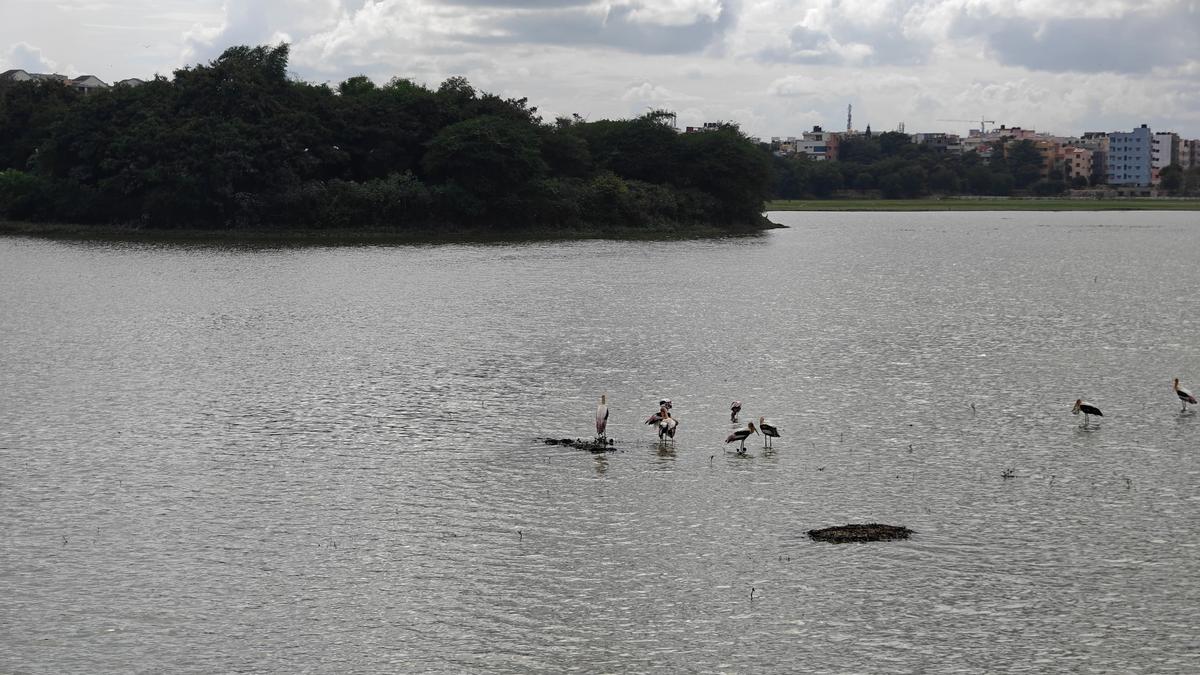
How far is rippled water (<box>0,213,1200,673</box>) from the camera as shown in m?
14.0

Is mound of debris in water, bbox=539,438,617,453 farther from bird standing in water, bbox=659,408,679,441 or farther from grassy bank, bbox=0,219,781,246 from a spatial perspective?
grassy bank, bbox=0,219,781,246

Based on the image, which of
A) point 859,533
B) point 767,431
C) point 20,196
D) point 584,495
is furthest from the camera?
point 20,196

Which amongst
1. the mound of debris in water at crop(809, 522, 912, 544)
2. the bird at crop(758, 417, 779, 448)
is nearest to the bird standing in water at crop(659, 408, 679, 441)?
the bird at crop(758, 417, 779, 448)

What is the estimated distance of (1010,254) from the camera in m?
86.6

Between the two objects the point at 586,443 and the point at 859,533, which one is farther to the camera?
the point at 586,443

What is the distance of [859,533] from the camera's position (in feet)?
57.3

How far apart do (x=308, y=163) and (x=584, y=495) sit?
265 ft

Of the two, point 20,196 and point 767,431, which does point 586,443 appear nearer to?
point 767,431

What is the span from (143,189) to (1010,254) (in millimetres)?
62446

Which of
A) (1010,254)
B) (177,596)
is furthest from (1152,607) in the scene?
(1010,254)

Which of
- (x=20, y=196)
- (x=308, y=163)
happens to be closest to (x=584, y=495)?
(x=308, y=163)

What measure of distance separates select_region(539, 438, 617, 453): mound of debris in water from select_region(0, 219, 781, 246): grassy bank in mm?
63863

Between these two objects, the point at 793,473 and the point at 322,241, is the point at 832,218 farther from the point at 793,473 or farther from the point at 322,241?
the point at 793,473

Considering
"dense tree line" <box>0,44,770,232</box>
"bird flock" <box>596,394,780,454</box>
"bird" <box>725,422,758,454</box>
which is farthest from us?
"dense tree line" <box>0,44,770,232</box>
